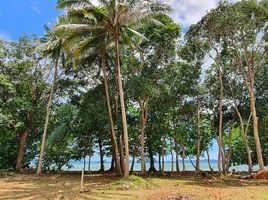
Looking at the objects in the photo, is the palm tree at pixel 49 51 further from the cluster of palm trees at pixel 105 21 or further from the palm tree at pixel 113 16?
the palm tree at pixel 113 16

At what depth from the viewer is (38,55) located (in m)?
26.2

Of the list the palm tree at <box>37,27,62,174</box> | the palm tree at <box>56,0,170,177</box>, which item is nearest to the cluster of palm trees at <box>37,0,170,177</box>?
the palm tree at <box>56,0,170,177</box>

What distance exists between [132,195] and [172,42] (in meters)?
12.4

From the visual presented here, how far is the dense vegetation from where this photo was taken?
17.2 m

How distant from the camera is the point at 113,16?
52.7ft

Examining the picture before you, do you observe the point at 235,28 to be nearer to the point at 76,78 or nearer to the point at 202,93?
the point at 202,93

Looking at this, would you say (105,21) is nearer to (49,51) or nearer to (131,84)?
(131,84)

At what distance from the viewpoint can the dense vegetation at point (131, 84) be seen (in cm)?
1717

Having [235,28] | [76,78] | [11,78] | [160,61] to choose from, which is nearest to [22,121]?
[11,78]

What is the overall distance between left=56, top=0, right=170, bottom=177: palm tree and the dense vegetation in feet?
0.19

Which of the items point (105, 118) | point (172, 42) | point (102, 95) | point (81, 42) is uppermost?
point (172, 42)

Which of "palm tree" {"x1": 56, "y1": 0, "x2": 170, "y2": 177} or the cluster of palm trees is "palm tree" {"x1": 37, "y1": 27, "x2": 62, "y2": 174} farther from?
"palm tree" {"x1": 56, "y1": 0, "x2": 170, "y2": 177}

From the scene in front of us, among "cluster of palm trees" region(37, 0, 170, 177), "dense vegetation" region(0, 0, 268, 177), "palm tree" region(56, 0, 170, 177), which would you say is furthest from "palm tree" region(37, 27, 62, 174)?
"palm tree" region(56, 0, 170, 177)

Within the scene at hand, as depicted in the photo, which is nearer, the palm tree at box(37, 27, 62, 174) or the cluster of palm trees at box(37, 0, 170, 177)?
the cluster of palm trees at box(37, 0, 170, 177)
